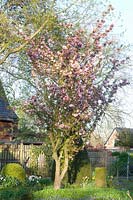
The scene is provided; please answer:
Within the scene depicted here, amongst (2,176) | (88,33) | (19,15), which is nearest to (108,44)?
(88,33)

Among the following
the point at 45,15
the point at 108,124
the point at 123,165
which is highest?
the point at 45,15

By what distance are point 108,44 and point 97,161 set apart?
47.4 ft

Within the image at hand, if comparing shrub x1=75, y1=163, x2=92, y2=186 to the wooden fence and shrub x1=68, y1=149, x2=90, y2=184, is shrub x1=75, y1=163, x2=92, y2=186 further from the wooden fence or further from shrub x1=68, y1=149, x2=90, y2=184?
the wooden fence

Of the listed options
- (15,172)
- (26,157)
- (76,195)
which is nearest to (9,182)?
(15,172)

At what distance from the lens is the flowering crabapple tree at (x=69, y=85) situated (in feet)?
48.0

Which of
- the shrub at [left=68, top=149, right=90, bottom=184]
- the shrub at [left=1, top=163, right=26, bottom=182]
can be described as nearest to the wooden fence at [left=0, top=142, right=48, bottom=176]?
the shrub at [left=68, top=149, right=90, bottom=184]

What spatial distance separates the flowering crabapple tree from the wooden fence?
7403 mm

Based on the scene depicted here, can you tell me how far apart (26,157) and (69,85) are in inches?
419

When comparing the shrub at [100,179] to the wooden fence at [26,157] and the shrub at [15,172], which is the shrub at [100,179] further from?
the wooden fence at [26,157]

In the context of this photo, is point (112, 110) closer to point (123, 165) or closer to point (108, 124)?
point (108, 124)

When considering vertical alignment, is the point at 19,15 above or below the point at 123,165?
above

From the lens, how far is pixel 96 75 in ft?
51.2

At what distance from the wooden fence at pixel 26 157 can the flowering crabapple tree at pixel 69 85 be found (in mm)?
7403

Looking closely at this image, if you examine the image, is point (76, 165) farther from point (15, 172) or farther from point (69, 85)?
point (69, 85)
